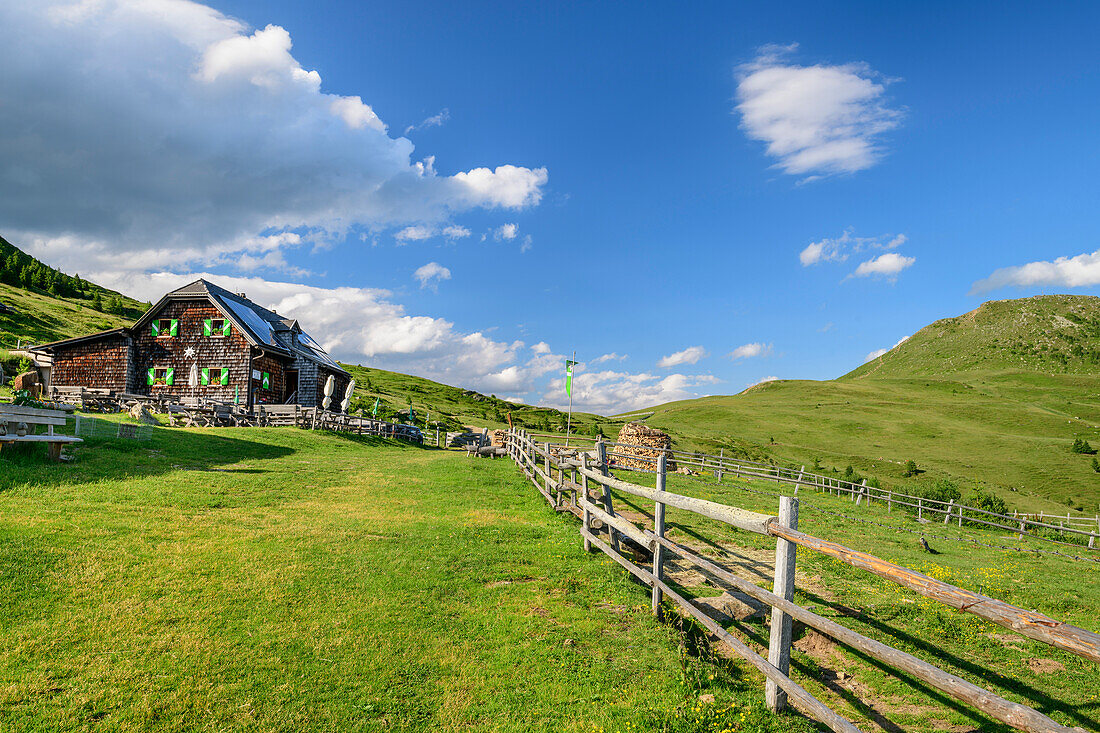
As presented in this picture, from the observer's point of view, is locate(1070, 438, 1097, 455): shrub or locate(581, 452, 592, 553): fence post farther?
locate(1070, 438, 1097, 455): shrub

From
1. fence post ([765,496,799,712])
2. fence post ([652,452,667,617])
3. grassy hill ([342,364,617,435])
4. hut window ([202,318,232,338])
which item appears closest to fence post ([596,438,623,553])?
fence post ([652,452,667,617])

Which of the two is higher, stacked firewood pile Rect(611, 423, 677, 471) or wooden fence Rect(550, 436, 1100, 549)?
stacked firewood pile Rect(611, 423, 677, 471)

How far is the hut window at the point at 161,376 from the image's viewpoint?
31641 mm

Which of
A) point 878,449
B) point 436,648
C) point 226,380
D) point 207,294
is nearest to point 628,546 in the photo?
point 436,648

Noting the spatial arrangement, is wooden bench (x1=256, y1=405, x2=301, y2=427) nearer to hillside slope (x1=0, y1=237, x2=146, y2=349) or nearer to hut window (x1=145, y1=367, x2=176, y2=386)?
hut window (x1=145, y1=367, x2=176, y2=386)

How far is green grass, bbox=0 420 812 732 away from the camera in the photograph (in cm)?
464

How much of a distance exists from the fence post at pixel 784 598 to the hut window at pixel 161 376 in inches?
1432

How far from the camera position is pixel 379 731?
14.6 feet

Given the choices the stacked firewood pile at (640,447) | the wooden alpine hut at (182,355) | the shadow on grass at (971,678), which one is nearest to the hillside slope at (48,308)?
the wooden alpine hut at (182,355)

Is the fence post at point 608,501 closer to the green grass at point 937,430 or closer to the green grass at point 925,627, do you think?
the green grass at point 925,627

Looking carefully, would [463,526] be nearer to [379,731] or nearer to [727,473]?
[379,731]

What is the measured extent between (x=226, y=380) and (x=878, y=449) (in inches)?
2767

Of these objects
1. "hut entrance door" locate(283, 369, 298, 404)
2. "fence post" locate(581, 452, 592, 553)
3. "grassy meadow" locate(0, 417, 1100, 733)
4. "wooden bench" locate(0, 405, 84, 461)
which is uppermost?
"hut entrance door" locate(283, 369, 298, 404)

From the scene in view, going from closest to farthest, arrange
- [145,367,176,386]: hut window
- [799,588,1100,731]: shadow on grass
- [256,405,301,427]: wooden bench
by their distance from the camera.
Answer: [799,588,1100,731]: shadow on grass, [256,405,301,427]: wooden bench, [145,367,176,386]: hut window
